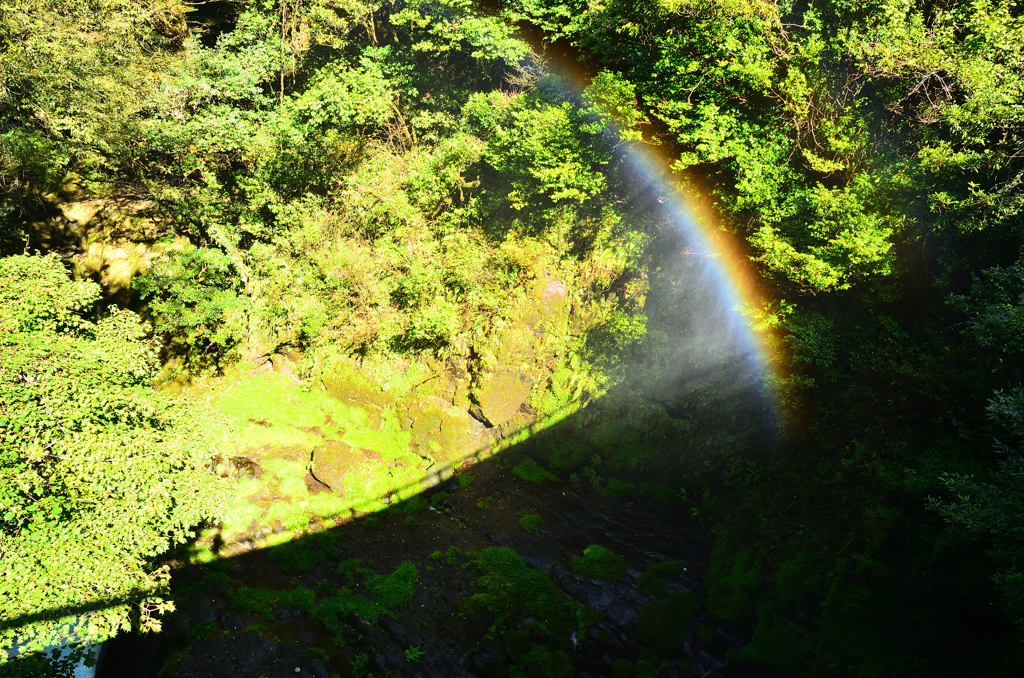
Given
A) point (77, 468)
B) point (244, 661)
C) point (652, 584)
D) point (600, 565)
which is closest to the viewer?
point (77, 468)

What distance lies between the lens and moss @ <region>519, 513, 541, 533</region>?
40.4 ft

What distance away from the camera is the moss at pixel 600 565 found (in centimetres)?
1107

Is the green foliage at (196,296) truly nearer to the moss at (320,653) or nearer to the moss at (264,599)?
the moss at (264,599)

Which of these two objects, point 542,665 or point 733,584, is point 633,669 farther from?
point 733,584

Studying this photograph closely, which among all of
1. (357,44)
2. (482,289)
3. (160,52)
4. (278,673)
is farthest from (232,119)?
(278,673)

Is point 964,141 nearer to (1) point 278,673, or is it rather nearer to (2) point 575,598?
(2) point 575,598

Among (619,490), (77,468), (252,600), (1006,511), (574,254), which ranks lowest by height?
(252,600)

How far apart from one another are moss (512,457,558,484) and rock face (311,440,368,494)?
4184 millimetres

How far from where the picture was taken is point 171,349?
45.9 ft

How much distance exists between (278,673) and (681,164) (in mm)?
11555

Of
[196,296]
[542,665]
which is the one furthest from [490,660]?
[196,296]

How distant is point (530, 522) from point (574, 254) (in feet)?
23.4

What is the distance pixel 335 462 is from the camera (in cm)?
1338

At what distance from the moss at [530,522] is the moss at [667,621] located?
3.05m
